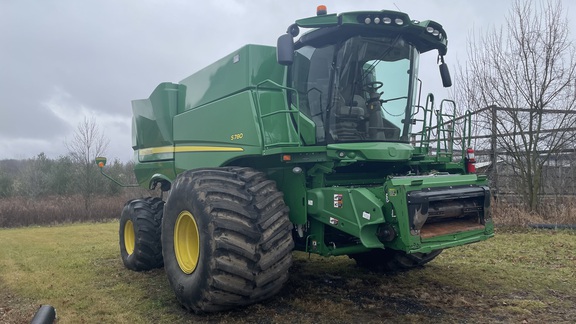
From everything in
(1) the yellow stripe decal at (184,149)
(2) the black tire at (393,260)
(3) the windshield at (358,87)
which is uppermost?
(3) the windshield at (358,87)

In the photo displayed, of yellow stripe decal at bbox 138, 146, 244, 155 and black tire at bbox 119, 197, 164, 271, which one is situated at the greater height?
yellow stripe decal at bbox 138, 146, 244, 155

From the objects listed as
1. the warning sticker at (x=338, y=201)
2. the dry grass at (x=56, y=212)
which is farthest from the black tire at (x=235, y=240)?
the dry grass at (x=56, y=212)

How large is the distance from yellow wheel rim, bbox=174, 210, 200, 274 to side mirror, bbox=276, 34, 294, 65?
193cm

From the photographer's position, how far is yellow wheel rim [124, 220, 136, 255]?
735 cm

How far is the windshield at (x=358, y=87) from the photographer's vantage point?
15.5 ft

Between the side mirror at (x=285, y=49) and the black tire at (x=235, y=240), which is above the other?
the side mirror at (x=285, y=49)

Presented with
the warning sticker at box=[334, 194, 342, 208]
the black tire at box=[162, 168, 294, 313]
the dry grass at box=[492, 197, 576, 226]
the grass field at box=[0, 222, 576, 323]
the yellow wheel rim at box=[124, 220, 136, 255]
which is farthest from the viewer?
the dry grass at box=[492, 197, 576, 226]

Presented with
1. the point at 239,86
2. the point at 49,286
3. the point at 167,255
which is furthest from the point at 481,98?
the point at 49,286

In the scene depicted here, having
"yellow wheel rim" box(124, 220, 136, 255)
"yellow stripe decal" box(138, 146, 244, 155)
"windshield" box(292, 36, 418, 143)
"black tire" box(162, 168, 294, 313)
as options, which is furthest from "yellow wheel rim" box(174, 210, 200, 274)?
"yellow wheel rim" box(124, 220, 136, 255)

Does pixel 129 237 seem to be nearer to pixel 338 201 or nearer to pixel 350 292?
pixel 350 292

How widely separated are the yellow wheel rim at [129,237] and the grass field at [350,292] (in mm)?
375

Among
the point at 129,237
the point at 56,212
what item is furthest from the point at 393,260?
the point at 56,212

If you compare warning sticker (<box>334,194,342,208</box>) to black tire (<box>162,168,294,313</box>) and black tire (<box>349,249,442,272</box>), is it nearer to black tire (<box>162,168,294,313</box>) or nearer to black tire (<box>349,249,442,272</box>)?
black tire (<box>162,168,294,313</box>)

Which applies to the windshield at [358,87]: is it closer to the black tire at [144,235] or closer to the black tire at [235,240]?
the black tire at [235,240]
